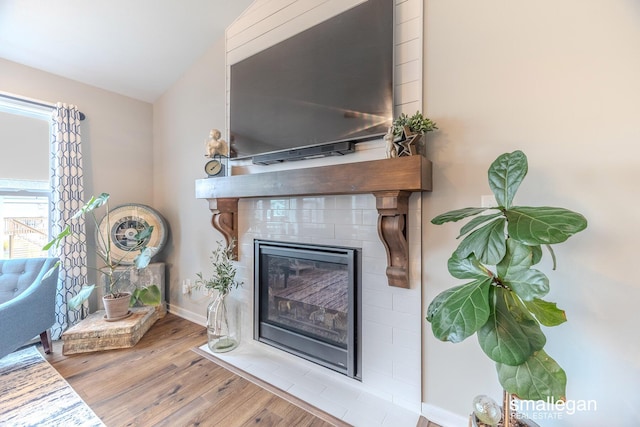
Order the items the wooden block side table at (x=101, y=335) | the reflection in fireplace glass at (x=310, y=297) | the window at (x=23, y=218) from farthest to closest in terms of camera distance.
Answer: the window at (x=23, y=218)
the wooden block side table at (x=101, y=335)
the reflection in fireplace glass at (x=310, y=297)

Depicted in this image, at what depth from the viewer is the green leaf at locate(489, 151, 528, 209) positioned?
0.97 m

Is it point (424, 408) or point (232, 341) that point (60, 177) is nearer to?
point (232, 341)

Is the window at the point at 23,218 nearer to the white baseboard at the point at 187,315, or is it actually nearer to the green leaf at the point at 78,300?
the green leaf at the point at 78,300

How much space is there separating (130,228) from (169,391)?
1.85 metres

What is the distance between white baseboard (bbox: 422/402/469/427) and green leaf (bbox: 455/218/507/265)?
3.45 ft

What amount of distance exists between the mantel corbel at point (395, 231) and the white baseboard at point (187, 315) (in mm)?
2106

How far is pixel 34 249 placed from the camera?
8.48 ft

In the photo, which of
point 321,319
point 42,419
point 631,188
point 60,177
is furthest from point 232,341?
point 631,188

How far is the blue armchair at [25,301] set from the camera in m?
1.87

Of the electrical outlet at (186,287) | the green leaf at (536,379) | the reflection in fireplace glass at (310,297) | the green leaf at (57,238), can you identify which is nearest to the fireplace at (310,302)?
the reflection in fireplace glass at (310,297)

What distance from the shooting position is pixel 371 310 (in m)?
1.72

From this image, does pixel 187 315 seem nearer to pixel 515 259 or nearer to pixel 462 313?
pixel 462 313

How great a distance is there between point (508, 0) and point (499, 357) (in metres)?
1.63

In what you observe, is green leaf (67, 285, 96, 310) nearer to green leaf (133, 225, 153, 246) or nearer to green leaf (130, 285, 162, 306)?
green leaf (130, 285, 162, 306)
